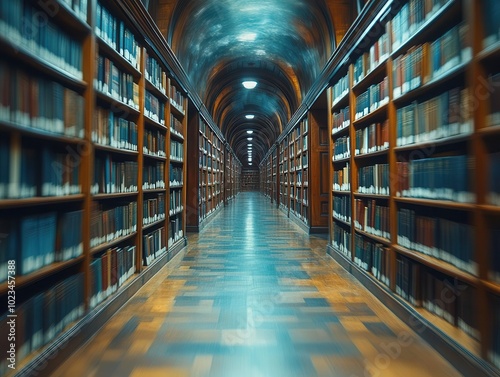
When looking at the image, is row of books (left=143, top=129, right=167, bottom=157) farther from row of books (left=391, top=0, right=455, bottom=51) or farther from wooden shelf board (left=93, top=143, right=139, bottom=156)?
row of books (left=391, top=0, right=455, bottom=51)

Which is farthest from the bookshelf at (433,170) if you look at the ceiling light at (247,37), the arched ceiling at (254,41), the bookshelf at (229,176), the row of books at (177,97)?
the bookshelf at (229,176)

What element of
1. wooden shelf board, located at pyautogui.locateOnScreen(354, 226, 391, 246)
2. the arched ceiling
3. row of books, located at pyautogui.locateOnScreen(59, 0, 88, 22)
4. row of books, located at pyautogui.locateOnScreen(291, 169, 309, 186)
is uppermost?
the arched ceiling

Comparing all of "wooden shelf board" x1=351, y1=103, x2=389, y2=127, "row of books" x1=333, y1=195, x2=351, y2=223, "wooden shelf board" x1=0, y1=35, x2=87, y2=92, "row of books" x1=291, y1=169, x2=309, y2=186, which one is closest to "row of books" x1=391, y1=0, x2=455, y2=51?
"wooden shelf board" x1=351, y1=103, x2=389, y2=127

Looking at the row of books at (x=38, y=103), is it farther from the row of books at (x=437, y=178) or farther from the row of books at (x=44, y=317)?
the row of books at (x=437, y=178)

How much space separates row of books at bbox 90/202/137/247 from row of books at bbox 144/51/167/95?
150 centimetres

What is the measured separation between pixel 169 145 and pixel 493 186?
3694 mm

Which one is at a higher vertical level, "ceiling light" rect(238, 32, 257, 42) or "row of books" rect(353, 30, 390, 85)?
"ceiling light" rect(238, 32, 257, 42)

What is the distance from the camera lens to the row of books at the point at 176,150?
15.8 feet

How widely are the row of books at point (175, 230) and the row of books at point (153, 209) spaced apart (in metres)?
0.48

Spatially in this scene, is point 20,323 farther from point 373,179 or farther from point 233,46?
point 233,46

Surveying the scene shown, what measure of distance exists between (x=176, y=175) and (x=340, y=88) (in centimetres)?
280

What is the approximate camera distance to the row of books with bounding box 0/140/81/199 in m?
1.59

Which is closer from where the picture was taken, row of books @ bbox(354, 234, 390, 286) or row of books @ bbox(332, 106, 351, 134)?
row of books @ bbox(354, 234, 390, 286)

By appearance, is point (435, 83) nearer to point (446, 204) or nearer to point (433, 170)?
point (433, 170)
